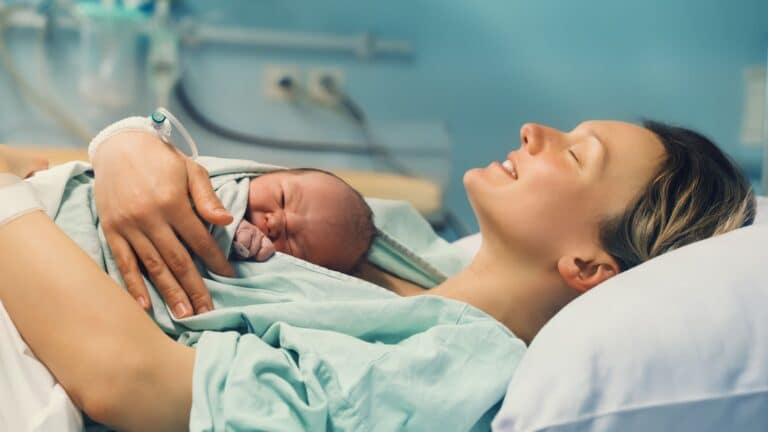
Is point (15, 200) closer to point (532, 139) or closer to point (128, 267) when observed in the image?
point (128, 267)

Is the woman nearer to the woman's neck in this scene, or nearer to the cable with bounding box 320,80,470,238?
the woman's neck

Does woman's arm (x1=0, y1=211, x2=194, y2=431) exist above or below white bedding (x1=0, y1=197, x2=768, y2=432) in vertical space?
above

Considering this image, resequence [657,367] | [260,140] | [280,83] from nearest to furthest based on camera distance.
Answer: [657,367] → [260,140] → [280,83]

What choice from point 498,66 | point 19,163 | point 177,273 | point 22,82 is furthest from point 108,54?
point 177,273

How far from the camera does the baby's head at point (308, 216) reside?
37.4 inches

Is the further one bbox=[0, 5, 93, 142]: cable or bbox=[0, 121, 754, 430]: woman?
bbox=[0, 5, 93, 142]: cable

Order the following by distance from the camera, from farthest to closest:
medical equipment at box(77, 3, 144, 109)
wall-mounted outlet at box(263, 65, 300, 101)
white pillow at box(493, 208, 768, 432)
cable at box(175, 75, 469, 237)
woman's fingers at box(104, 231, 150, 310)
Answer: wall-mounted outlet at box(263, 65, 300, 101) → medical equipment at box(77, 3, 144, 109) → cable at box(175, 75, 469, 237) → woman's fingers at box(104, 231, 150, 310) → white pillow at box(493, 208, 768, 432)

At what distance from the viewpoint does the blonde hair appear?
908 mm

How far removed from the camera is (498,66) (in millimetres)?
2244

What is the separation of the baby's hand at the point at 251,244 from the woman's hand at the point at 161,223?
0.04 meters

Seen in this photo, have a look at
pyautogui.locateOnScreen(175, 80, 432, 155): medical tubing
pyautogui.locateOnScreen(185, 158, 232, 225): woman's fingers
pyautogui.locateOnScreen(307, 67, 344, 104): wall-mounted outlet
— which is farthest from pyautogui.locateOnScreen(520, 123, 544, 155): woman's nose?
pyautogui.locateOnScreen(307, 67, 344, 104): wall-mounted outlet

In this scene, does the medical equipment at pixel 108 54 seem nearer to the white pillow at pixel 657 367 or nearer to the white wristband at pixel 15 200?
the white wristband at pixel 15 200

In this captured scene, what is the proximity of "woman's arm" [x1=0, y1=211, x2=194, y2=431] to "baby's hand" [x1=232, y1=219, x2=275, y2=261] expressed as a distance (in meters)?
0.17

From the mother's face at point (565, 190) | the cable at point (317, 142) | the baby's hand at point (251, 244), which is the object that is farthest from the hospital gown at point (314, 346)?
the cable at point (317, 142)
